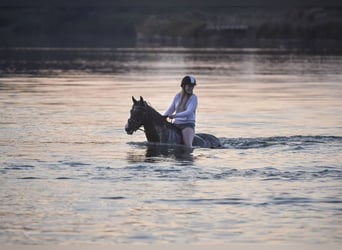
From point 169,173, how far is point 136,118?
Answer: 294cm

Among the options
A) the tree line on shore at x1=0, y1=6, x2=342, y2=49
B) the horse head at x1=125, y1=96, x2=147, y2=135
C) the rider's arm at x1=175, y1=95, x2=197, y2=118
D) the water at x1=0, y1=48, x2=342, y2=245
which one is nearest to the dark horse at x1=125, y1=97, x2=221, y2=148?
the horse head at x1=125, y1=96, x2=147, y2=135

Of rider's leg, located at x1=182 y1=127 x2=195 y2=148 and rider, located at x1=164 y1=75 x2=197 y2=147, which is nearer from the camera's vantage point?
rider, located at x1=164 y1=75 x2=197 y2=147

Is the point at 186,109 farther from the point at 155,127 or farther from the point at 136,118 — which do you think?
the point at 136,118

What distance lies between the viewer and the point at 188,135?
68.6 feet

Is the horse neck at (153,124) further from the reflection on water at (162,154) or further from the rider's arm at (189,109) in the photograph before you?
the rider's arm at (189,109)

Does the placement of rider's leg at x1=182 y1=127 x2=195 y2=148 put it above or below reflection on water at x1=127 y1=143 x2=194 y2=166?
above

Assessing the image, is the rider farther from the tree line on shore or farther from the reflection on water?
the tree line on shore

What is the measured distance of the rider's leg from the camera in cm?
2089

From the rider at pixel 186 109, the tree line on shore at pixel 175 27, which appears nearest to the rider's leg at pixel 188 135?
the rider at pixel 186 109

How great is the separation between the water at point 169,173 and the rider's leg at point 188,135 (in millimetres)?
207

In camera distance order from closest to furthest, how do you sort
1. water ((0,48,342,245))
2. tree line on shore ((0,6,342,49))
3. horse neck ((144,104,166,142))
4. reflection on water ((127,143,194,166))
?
1. water ((0,48,342,245))
2. reflection on water ((127,143,194,166))
3. horse neck ((144,104,166,142))
4. tree line on shore ((0,6,342,49))

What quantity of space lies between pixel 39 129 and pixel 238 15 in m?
108

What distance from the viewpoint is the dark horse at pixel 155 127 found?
20.5 metres

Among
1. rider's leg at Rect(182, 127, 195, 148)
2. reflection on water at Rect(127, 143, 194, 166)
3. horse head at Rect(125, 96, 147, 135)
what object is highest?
horse head at Rect(125, 96, 147, 135)
